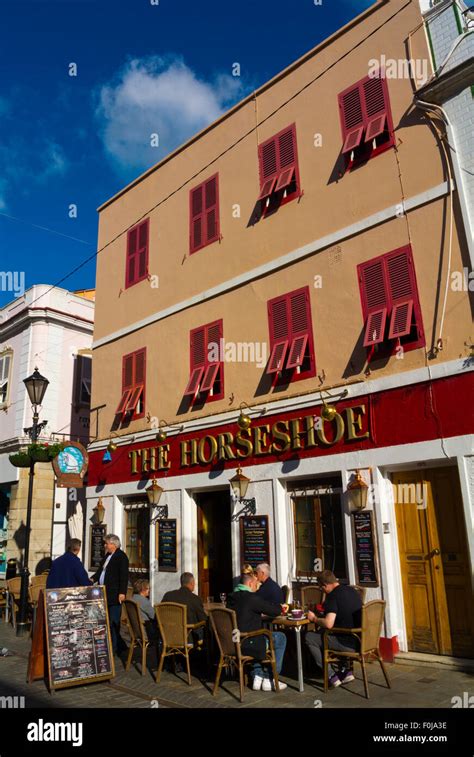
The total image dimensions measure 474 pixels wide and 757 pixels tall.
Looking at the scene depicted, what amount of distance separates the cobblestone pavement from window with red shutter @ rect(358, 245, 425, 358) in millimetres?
4562

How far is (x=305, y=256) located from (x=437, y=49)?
151 inches

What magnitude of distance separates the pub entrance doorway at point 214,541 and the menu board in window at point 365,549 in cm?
394

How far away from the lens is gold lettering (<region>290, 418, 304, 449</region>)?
33.0ft

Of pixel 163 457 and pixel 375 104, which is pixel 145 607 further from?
pixel 375 104

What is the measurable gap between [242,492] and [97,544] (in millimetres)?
5393

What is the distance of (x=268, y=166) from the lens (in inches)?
465

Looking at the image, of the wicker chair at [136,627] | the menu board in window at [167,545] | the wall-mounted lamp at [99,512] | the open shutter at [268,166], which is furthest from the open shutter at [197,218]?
the wicker chair at [136,627]

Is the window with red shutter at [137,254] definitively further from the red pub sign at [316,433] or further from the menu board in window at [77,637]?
the menu board in window at [77,637]

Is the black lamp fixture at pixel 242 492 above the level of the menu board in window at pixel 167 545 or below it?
above

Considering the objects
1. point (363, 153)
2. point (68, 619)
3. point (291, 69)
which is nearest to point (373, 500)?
point (68, 619)

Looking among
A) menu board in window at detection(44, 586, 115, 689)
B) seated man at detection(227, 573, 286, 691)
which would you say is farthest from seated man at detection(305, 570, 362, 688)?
menu board in window at detection(44, 586, 115, 689)

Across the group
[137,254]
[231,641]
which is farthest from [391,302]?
[137,254]

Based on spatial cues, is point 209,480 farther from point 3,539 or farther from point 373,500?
point 3,539

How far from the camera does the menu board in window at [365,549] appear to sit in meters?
8.58
